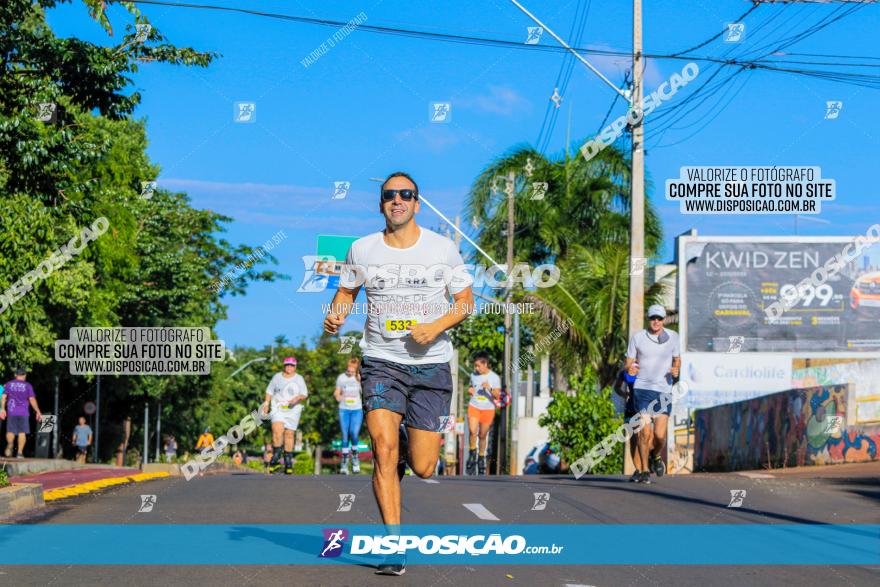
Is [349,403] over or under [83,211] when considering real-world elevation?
under

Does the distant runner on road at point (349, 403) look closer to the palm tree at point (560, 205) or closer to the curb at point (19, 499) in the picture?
the curb at point (19, 499)

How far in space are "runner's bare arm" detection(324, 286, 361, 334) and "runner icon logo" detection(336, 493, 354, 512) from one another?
3.16 meters

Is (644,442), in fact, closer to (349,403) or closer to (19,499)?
(349,403)

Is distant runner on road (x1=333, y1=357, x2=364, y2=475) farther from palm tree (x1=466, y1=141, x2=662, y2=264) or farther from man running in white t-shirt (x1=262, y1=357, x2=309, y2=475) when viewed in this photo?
palm tree (x1=466, y1=141, x2=662, y2=264)

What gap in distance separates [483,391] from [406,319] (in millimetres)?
12097

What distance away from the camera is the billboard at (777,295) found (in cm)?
3603

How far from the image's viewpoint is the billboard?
36.0m

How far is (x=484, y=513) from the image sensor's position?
31.9 feet

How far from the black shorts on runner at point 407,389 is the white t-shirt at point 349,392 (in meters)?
11.2

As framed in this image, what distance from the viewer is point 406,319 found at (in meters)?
6.98

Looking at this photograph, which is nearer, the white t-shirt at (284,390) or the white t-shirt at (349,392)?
the white t-shirt at (284,390)

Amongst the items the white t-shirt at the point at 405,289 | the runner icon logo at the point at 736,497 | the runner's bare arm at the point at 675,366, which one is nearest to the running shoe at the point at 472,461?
the runner's bare arm at the point at 675,366

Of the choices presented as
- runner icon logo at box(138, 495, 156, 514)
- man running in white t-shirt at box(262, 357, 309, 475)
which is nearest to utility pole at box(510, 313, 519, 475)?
man running in white t-shirt at box(262, 357, 309, 475)

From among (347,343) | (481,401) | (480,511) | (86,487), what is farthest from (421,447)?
(347,343)
